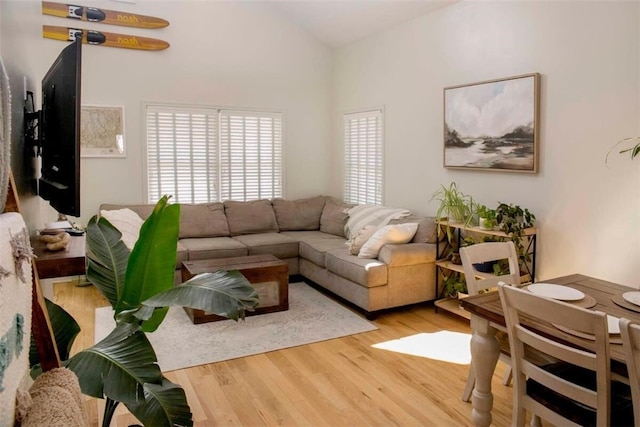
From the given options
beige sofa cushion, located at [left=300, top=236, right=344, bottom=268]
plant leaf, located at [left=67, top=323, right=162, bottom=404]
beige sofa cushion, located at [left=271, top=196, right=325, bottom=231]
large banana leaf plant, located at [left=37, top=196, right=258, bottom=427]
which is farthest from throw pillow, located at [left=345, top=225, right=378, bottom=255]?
plant leaf, located at [left=67, top=323, right=162, bottom=404]

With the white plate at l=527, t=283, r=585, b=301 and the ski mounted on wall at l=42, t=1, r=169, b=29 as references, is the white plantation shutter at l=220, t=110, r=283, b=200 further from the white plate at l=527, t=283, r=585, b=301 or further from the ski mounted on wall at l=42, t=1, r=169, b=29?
the white plate at l=527, t=283, r=585, b=301

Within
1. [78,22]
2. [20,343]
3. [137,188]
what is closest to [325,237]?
[137,188]

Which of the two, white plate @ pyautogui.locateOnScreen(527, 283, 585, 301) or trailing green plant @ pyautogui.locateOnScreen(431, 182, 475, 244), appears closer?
white plate @ pyautogui.locateOnScreen(527, 283, 585, 301)

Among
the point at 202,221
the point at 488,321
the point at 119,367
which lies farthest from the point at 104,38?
the point at 488,321

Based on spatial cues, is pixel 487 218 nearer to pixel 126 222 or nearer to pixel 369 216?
pixel 369 216

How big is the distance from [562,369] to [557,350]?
46 centimetres

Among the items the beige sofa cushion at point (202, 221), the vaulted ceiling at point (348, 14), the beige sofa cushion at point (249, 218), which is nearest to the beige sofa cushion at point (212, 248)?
the beige sofa cushion at point (202, 221)

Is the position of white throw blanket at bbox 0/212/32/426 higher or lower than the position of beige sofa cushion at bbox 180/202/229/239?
higher

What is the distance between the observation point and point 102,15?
17.1ft

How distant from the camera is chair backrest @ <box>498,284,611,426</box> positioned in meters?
1.62

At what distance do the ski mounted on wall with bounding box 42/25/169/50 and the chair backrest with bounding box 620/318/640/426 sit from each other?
5.27 metres

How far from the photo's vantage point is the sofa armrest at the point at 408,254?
4203mm

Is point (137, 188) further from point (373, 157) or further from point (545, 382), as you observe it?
point (545, 382)

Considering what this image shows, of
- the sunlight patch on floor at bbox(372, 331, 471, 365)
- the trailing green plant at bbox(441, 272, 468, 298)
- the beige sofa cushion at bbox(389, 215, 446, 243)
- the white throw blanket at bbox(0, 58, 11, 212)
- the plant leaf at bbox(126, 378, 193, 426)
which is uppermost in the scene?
the white throw blanket at bbox(0, 58, 11, 212)
